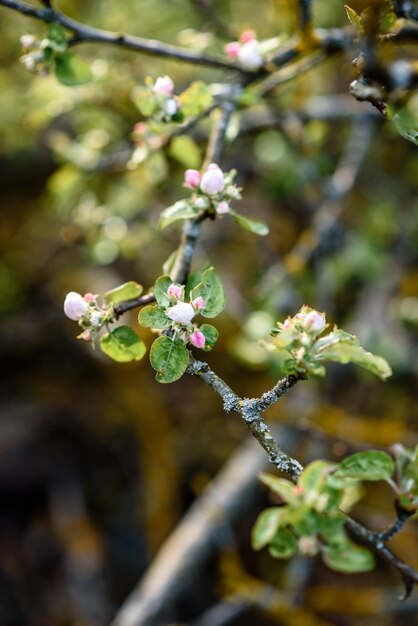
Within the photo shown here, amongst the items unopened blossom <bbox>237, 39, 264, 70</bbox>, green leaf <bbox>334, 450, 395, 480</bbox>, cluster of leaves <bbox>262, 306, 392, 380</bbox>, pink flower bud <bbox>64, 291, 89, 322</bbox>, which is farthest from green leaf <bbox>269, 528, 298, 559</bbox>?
unopened blossom <bbox>237, 39, 264, 70</bbox>

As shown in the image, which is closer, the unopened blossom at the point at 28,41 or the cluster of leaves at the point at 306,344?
the cluster of leaves at the point at 306,344

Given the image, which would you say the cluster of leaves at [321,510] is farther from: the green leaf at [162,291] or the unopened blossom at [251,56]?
the unopened blossom at [251,56]

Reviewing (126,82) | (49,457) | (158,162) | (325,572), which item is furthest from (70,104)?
(325,572)

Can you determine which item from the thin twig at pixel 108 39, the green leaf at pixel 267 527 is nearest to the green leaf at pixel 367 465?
the green leaf at pixel 267 527

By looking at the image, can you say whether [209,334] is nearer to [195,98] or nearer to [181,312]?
[181,312]

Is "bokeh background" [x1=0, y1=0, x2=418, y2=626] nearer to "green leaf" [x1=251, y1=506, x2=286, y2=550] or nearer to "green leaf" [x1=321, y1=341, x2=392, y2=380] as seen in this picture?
"green leaf" [x1=251, y1=506, x2=286, y2=550]

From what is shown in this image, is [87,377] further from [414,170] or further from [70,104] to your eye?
[414,170]
